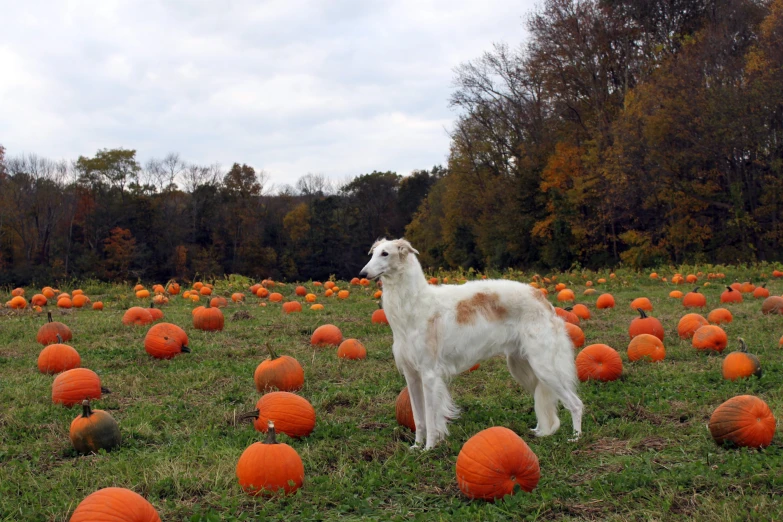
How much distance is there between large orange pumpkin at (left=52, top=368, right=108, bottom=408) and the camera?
636cm

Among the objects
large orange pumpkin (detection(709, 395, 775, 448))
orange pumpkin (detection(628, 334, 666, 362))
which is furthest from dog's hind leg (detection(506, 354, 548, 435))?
orange pumpkin (detection(628, 334, 666, 362))

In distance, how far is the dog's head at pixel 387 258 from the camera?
5379 millimetres

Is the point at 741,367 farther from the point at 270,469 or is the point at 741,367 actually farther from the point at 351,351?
the point at 270,469

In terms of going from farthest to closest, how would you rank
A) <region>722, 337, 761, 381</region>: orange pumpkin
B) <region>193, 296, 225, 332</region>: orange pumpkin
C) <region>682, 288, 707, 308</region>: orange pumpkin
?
<region>682, 288, 707, 308</region>: orange pumpkin
<region>193, 296, 225, 332</region>: orange pumpkin
<region>722, 337, 761, 381</region>: orange pumpkin

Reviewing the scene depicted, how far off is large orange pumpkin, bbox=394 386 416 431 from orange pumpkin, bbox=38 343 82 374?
4.60 metres

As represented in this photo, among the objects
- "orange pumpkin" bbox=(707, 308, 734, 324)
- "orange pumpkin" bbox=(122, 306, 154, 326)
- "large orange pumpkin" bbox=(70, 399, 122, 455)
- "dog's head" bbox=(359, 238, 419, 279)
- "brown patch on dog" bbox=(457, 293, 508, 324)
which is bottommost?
"large orange pumpkin" bbox=(70, 399, 122, 455)

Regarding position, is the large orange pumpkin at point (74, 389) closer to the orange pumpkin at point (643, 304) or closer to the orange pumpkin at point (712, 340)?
the orange pumpkin at point (712, 340)

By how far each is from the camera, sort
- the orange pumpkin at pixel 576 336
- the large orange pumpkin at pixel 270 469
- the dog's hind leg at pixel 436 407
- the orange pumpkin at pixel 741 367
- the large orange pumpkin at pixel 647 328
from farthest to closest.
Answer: the large orange pumpkin at pixel 647 328 < the orange pumpkin at pixel 576 336 < the orange pumpkin at pixel 741 367 < the dog's hind leg at pixel 436 407 < the large orange pumpkin at pixel 270 469

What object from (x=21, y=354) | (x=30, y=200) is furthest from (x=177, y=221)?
(x=21, y=354)

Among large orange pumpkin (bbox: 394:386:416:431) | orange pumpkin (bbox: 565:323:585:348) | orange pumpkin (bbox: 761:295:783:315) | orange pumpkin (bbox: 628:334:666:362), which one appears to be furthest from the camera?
orange pumpkin (bbox: 761:295:783:315)

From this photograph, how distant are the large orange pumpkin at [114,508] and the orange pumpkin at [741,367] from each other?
5749mm

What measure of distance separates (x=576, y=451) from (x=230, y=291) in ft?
47.7

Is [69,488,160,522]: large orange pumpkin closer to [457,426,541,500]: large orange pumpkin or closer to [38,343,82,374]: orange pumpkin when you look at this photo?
[457,426,541,500]: large orange pumpkin

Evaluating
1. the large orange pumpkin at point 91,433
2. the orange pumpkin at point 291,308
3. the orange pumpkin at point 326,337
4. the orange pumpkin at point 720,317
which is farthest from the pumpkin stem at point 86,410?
the orange pumpkin at point 720,317
